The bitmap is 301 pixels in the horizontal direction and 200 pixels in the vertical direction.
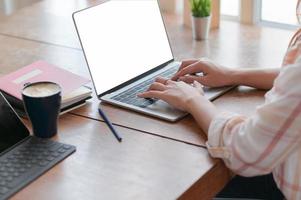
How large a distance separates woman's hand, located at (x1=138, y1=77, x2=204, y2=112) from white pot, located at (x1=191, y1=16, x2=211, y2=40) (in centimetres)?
65

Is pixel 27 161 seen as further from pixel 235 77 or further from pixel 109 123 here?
pixel 235 77

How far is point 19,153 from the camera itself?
1212 mm

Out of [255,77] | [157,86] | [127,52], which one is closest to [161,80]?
[157,86]

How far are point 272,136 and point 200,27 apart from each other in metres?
1.05

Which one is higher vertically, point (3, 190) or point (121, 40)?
point (121, 40)

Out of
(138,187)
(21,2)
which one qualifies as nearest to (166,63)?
(138,187)

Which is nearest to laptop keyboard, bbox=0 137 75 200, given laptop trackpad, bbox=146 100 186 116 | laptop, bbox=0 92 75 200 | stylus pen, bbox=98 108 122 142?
laptop, bbox=0 92 75 200

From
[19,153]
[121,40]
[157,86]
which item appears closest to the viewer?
[19,153]

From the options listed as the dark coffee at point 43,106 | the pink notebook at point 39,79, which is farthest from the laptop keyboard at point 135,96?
the dark coffee at point 43,106

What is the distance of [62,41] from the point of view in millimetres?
2068

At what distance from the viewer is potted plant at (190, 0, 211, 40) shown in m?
2.07

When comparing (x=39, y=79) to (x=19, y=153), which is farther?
(x=39, y=79)

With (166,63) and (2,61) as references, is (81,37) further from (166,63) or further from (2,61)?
Result: (2,61)

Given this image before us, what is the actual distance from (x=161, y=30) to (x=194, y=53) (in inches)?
11.7
